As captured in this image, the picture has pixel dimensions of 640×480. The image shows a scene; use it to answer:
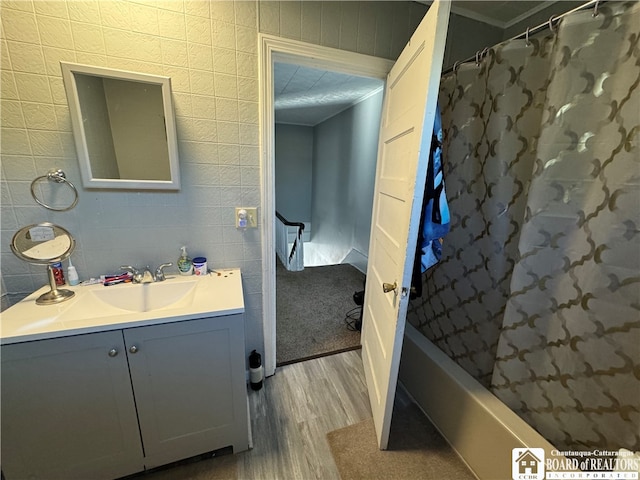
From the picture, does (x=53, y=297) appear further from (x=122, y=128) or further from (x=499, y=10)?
(x=499, y=10)

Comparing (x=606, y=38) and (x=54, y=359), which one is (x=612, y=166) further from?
(x=54, y=359)

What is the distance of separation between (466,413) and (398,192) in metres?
1.11

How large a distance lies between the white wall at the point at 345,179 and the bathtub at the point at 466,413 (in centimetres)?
192

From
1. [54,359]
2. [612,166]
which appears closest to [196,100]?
[54,359]

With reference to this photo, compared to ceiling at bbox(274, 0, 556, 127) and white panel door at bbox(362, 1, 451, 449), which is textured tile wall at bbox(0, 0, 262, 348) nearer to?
white panel door at bbox(362, 1, 451, 449)

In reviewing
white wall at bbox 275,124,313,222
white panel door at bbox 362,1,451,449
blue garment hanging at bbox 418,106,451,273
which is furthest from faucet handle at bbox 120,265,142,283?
white wall at bbox 275,124,313,222

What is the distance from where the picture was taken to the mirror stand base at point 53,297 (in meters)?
1.06

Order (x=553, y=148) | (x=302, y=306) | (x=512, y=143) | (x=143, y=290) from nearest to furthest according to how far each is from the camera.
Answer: (x=553, y=148) < (x=512, y=143) < (x=143, y=290) < (x=302, y=306)

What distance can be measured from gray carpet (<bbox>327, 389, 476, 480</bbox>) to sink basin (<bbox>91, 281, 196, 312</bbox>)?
108 centimetres

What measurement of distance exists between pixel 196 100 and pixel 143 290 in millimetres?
963

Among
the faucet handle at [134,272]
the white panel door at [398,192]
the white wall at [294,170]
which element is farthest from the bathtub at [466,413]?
the white wall at [294,170]

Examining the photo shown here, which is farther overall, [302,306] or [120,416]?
[302,306]

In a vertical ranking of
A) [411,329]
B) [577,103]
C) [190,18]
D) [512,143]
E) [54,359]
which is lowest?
[411,329]

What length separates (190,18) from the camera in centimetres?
114
